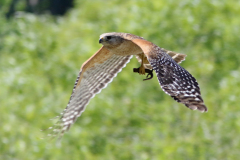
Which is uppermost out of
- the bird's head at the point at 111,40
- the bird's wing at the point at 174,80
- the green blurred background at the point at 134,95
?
the green blurred background at the point at 134,95

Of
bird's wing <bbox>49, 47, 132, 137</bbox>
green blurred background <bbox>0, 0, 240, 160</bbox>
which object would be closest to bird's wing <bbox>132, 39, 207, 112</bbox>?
bird's wing <bbox>49, 47, 132, 137</bbox>

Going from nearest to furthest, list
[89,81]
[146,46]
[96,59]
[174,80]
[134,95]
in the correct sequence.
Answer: [174,80] → [146,46] → [96,59] → [89,81] → [134,95]

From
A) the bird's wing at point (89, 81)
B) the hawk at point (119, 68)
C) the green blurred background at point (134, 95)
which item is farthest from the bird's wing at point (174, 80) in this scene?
the green blurred background at point (134, 95)

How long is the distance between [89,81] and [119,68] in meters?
0.47

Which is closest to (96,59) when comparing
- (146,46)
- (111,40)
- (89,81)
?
(89,81)

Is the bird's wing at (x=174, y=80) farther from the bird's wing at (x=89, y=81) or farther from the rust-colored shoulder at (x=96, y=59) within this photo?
the bird's wing at (x=89, y=81)

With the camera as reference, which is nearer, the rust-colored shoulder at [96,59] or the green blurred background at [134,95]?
the rust-colored shoulder at [96,59]

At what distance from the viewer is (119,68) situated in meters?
7.47

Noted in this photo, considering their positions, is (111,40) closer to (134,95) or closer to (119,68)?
(119,68)

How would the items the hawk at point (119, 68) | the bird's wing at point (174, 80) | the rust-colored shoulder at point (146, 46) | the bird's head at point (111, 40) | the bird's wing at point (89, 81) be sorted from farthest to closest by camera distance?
the bird's wing at point (89, 81), the bird's head at point (111, 40), the rust-colored shoulder at point (146, 46), the hawk at point (119, 68), the bird's wing at point (174, 80)

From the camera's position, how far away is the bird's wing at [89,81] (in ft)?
23.4

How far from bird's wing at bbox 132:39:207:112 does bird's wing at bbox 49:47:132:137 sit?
1.30 meters

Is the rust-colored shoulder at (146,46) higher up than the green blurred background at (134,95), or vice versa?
the green blurred background at (134,95)

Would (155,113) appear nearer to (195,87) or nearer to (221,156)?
(221,156)
